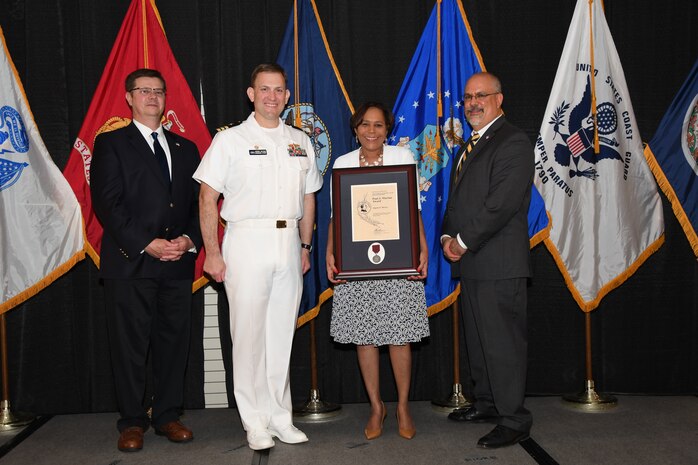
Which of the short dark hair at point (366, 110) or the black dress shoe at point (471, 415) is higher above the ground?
the short dark hair at point (366, 110)

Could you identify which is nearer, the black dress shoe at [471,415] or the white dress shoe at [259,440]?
the white dress shoe at [259,440]

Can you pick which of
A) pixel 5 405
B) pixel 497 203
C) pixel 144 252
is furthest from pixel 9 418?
pixel 497 203

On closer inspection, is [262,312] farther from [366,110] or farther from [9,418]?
[9,418]

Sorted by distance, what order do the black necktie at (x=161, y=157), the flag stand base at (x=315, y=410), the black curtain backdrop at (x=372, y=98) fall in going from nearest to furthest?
the black necktie at (x=161, y=157) → the flag stand base at (x=315, y=410) → the black curtain backdrop at (x=372, y=98)

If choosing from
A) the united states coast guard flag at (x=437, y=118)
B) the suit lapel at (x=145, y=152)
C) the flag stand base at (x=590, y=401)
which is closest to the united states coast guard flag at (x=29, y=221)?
the suit lapel at (x=145, y=152)

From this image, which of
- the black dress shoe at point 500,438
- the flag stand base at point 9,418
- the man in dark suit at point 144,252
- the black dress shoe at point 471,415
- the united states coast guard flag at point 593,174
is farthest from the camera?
the united states coast guard flag at point 593,174

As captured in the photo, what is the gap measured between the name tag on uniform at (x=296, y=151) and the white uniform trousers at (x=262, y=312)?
1.17ft

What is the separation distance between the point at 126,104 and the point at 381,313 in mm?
2047

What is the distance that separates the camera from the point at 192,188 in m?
3.68

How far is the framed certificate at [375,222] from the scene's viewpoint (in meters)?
3.42

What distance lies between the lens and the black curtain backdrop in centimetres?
431

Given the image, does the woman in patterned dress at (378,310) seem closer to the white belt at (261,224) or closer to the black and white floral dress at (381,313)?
the black and white floral dress at (381,313)

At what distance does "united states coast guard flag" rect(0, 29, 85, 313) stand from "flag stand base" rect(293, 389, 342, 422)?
5.45 feet

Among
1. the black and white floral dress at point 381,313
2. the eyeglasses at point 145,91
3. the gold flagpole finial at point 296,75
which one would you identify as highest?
the gold flagpole finial at point 296,75
